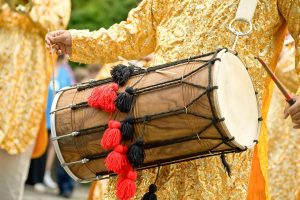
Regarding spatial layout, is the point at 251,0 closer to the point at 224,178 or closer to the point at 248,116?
the point at 248,116

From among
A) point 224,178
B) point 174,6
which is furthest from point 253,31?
point 224,178

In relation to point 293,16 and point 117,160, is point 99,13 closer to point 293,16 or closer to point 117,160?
point 293,16

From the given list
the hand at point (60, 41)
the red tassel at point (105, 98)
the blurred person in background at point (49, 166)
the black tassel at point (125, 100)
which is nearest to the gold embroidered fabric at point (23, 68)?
the hand at point (60, 41)

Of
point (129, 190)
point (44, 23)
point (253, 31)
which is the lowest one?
point (129, 190)

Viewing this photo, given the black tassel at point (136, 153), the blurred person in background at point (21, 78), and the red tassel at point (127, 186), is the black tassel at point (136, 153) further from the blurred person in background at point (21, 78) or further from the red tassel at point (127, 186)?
the blurred person in background at point (21, 78)

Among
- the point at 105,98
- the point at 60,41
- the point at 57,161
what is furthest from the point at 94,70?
the point at 105,98

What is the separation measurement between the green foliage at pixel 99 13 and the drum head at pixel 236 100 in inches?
400

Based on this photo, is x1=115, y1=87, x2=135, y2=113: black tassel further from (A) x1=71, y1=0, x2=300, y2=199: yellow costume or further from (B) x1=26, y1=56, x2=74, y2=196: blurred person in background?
(B) x1=26, y1=56, x2=74, y2=196: blurred person in background

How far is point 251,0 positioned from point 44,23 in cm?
284

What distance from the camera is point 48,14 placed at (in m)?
6.23

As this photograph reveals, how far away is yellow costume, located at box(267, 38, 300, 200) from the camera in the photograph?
19.9 ft

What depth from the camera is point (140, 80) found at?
3.47m

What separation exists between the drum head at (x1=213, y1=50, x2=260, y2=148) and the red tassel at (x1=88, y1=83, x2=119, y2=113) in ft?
1.46

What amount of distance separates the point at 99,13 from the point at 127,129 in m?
10.7
